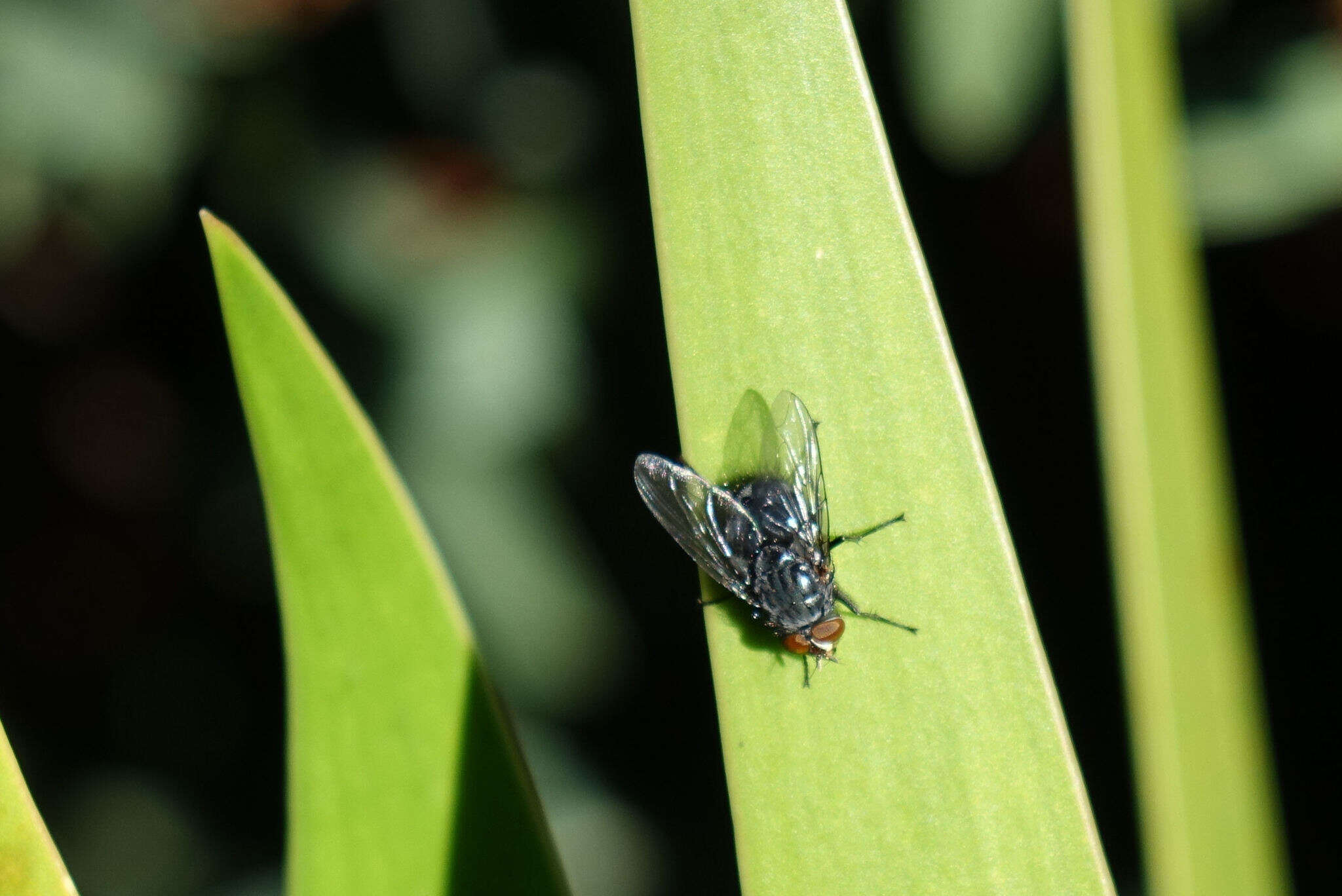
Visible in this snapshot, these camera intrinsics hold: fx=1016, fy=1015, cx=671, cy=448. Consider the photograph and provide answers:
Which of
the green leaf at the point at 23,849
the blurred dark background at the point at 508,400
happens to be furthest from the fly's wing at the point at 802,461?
the blurred dark background at the point at 508,400

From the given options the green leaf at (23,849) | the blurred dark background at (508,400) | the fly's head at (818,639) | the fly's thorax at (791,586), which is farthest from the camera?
the blurred dark background at (508,400)

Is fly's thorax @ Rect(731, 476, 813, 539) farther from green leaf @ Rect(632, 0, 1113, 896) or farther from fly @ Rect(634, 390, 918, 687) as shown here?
green leaf @ Rect(632, 0, 1113, 896)

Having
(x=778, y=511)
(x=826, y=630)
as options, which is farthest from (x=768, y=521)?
(x=826, y=630)

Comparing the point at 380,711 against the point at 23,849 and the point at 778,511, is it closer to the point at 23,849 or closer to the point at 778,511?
the point at 23,849

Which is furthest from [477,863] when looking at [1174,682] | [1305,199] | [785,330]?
[1305,199]

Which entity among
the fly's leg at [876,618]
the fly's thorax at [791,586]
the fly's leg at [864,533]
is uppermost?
the fly's leg at [864,533]

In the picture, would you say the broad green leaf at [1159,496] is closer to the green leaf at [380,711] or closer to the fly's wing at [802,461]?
the fly's wing at [802,461]
